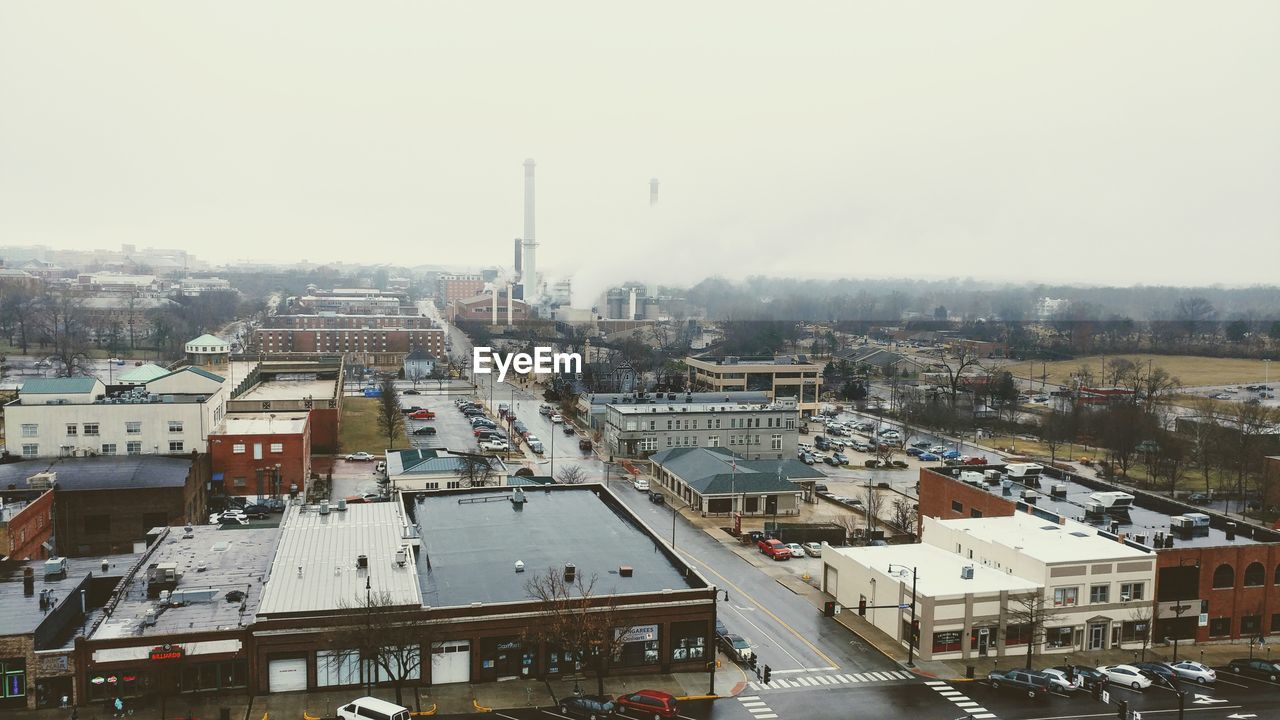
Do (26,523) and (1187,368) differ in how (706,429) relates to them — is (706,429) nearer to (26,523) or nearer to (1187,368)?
(26,523)

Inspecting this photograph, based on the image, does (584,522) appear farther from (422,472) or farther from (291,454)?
(291,454)

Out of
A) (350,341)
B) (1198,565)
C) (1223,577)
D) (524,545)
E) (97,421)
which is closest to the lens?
(1198,565)

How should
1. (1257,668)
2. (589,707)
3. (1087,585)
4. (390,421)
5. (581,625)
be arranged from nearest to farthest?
(589,707), (581,625), (1257,668), (1087,585), (390,421)

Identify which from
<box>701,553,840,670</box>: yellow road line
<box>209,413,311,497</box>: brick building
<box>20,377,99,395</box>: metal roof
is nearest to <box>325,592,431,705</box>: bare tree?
<box>701,553,840,670</box>: yellow road line

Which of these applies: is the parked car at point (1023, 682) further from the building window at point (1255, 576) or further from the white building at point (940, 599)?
the building window at point (1255, 576)

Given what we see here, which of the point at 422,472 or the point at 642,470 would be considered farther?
Result: the point at 642,470

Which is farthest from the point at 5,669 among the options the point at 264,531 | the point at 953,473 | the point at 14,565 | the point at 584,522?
the point at 953,473

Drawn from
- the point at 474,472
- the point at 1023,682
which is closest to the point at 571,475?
the point at 474,472

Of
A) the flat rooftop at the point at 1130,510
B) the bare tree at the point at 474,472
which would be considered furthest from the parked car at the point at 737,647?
the bare tree at the point at 474,472
